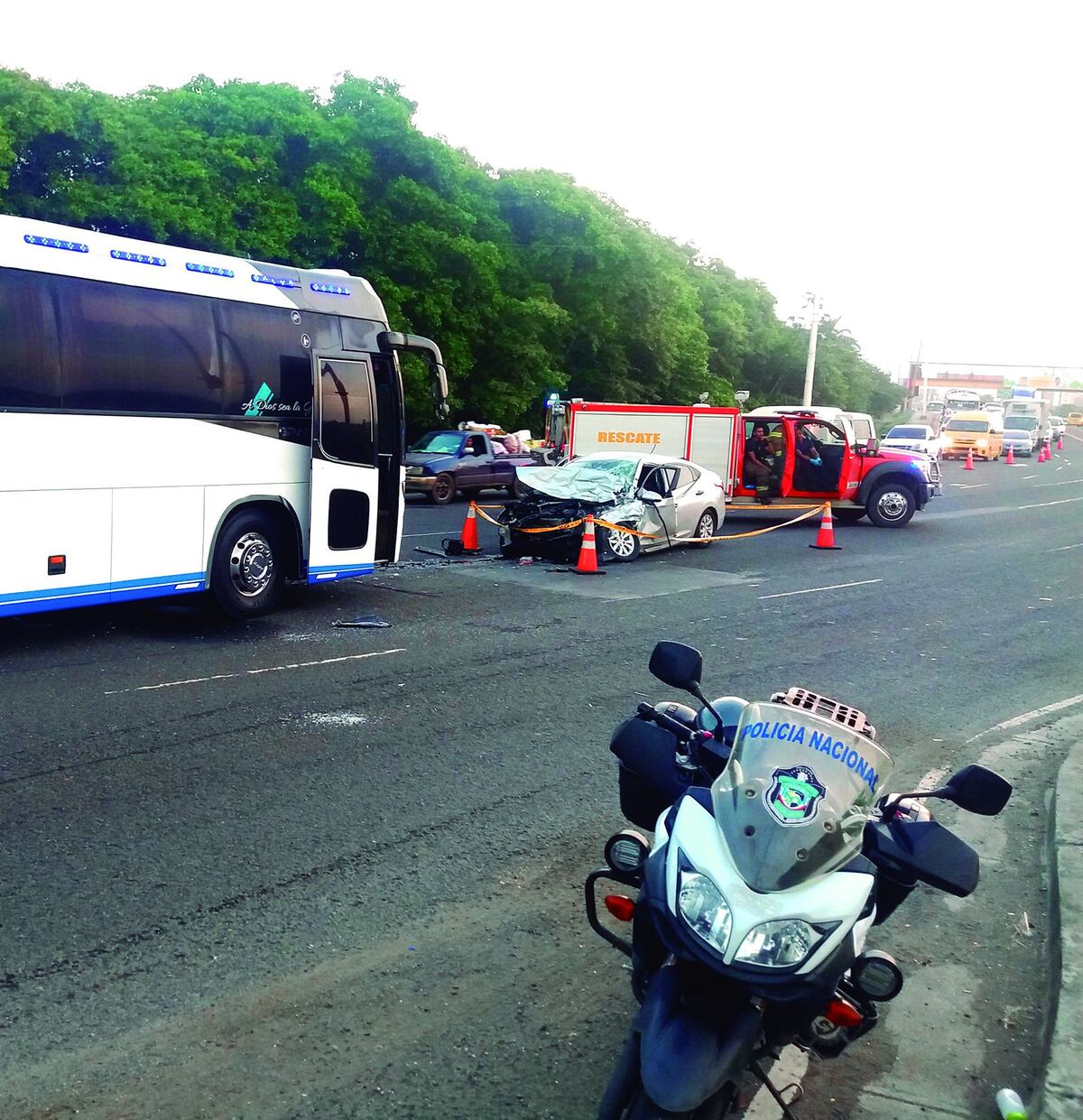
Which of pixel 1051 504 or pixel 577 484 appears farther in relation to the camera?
pixel 1051 504

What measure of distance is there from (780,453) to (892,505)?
258cm

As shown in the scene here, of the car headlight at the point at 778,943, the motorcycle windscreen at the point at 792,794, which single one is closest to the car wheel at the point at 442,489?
the motorcycle windscreen at the point at 792,794

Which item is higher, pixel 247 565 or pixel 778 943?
pixel 778 943

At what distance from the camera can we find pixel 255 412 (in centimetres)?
1185

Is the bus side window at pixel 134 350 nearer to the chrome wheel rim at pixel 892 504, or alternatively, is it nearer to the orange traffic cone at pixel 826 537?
the orange traffic cone at pixel 826 537

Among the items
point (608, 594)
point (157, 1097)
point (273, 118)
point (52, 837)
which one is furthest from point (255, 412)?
point (273, 118)

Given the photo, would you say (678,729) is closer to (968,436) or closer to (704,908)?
(704,908)

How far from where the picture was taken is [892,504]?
25.0 metres

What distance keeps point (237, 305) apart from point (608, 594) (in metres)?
5.62

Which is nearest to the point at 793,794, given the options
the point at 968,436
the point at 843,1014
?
the point at 843,1014

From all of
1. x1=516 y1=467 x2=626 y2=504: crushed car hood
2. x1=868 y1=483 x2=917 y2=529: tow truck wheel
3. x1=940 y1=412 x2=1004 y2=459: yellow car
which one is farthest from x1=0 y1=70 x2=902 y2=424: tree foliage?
x1=940 y1=412 x2=1004 y2=459: yellow car

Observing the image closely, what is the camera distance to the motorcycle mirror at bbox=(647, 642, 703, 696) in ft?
12.9

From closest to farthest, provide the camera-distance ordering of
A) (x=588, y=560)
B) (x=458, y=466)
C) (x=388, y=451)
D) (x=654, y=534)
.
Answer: (x=388, y=451) → (x=588, y=560) → (x=654, y=534) → (x=458, y=466)

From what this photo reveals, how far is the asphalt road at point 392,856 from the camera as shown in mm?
3910
